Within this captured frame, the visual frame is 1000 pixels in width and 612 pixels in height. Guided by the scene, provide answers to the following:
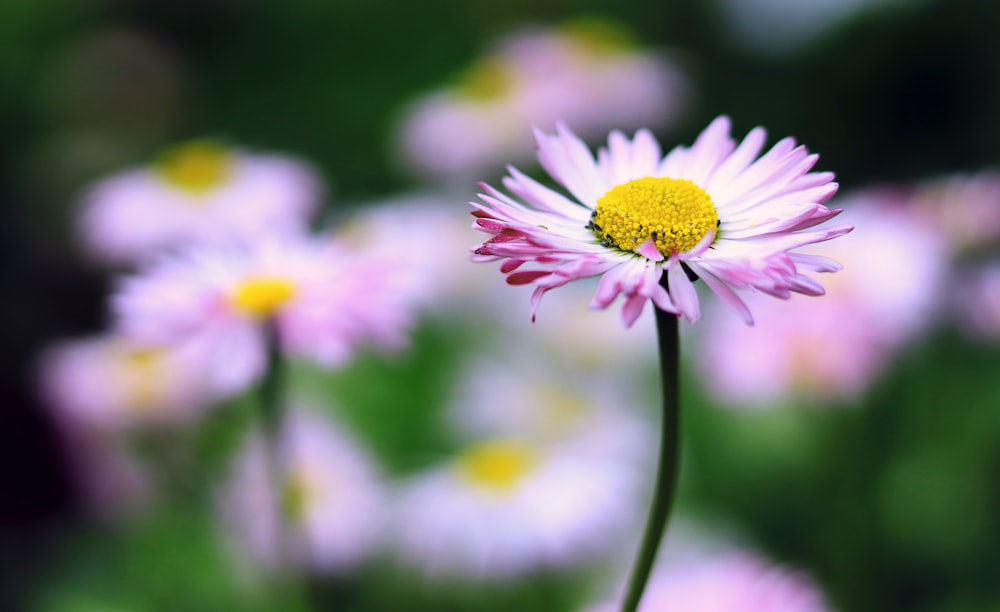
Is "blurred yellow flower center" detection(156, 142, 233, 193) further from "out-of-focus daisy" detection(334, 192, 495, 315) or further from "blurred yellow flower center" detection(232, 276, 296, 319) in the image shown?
"blurred yellow flower center" detection(232, 276, 296, 319)

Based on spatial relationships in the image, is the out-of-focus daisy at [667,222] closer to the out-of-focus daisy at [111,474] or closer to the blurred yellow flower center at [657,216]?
the blurred yellow flower center at [657,216]

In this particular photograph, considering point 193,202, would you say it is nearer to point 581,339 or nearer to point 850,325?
point 581,339

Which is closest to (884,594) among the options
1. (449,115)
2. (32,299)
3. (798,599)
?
(798,599)

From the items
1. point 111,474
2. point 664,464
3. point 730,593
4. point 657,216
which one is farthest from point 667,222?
point 111,474

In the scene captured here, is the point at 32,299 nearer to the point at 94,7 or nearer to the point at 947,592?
the point at 94,7

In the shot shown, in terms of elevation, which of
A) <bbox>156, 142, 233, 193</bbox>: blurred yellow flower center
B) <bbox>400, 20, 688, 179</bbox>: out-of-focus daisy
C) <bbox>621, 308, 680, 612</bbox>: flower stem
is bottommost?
<bbox>621, 308, 680, 612</bbox>: flower stem

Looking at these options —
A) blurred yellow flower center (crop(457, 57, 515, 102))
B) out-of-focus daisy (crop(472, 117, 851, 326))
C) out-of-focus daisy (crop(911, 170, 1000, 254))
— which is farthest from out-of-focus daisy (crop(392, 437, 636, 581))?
blurred yellow flower center (crop(457, 57, 515, 102))
